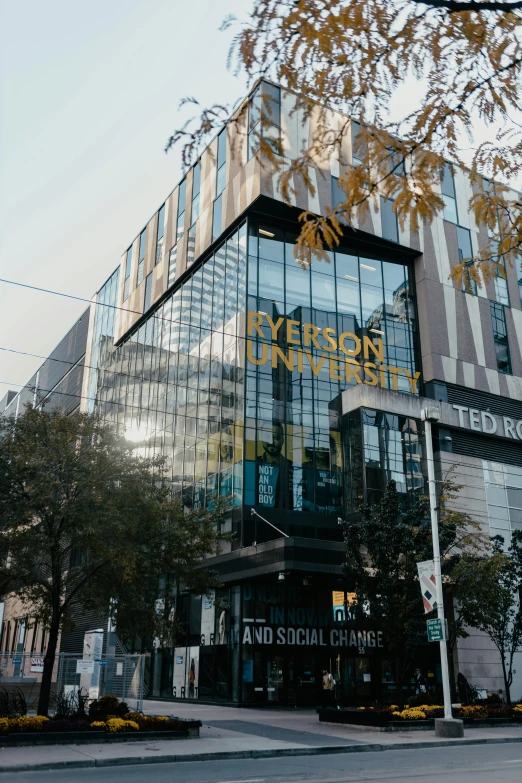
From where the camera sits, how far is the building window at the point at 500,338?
145 ft

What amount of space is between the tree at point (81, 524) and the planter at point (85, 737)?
216cm

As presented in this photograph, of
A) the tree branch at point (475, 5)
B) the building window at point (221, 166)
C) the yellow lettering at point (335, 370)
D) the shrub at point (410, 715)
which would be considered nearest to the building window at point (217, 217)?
the building window at point (221, 166)

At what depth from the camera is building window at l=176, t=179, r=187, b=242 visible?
152 ft

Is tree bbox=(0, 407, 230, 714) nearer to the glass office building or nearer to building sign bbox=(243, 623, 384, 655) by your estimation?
the glass office building

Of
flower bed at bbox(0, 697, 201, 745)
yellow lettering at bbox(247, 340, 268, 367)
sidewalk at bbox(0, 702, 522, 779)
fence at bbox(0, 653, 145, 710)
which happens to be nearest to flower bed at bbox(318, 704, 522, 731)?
sidewalk at bbox(0, 702, 522, 779)

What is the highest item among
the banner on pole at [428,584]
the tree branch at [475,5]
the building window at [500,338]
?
the building window at [500,338]

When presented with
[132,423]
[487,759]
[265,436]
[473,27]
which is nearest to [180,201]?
[132,423]

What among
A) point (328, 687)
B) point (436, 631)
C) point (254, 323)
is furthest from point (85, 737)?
point (254, 323)

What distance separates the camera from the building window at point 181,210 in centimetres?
4638

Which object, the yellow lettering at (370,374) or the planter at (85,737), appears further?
the yellow lettering at (370,374)

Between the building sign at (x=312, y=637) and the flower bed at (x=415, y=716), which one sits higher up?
the building sign at (x=312, y=637)

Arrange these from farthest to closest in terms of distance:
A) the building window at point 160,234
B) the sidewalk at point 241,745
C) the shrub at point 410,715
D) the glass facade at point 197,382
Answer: the building window at point 160,234, the glass facade at point 197,382, the shrub at point 410,715, the sidewalk at point 241,745

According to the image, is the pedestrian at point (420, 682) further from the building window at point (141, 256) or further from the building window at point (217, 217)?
the building window at point (141, 256)

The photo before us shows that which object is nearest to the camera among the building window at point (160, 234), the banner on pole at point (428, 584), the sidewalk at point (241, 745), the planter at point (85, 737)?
the sidewalk at point (241, 745)
